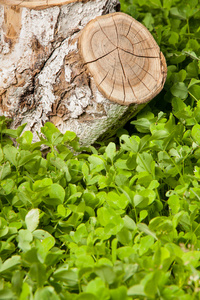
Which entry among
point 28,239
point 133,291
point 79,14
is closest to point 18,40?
point 79,14

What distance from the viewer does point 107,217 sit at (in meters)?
1.43

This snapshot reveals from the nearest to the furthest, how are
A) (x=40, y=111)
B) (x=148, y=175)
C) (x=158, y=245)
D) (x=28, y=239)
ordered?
(x=158, y=245) < (x=28, y=239) < (x=148, y=175) < (x=40, y=111)

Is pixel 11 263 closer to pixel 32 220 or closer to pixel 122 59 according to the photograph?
pixel 32 220

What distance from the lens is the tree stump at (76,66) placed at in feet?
6.14

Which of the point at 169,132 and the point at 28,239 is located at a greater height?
the point at 169,132

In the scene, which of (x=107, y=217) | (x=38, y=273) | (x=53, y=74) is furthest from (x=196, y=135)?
(x=38, y=273)

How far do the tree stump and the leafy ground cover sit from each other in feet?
0.49

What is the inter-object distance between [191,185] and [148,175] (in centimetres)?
24

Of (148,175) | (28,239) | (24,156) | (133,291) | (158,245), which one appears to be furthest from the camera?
(24,156)

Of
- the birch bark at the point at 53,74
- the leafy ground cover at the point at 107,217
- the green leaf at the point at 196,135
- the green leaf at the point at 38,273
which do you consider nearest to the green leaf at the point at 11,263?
the leafy ground cover at the point at 107,217

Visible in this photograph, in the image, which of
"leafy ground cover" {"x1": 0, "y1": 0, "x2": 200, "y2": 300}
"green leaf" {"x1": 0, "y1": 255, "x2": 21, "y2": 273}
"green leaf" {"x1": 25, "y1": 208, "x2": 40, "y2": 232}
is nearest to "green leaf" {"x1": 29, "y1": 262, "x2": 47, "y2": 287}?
"leafy ground cover" {"x1": 0, "y1": 0, "x2": 200, "y2": 300}

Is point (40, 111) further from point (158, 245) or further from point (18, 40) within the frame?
point (158, 245)

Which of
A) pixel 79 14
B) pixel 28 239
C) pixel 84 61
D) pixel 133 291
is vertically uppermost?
pixel 79 14

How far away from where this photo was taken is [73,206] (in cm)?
151
